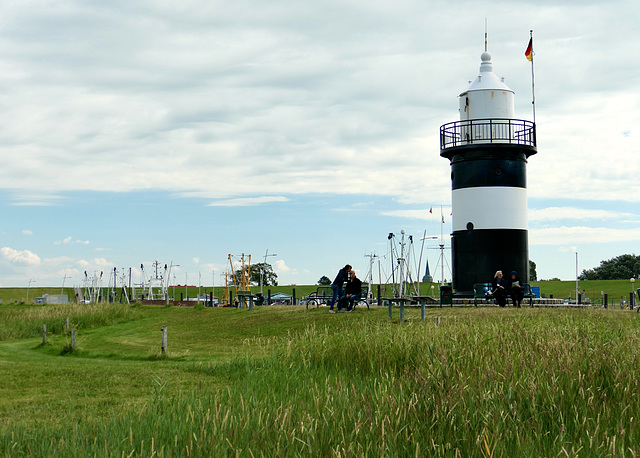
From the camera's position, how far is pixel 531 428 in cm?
614

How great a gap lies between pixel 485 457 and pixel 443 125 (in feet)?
82.6

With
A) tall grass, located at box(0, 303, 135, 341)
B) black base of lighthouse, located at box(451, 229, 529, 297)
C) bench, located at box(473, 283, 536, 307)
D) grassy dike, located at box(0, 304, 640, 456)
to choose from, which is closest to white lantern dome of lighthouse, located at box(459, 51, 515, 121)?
black base of lighthouse, located at box(451, 229, 529, 297)

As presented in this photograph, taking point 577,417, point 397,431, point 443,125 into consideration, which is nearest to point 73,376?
point 397,431

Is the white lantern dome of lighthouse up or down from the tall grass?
up

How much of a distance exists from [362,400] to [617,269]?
316 feet

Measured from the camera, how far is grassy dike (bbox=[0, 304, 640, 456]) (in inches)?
228

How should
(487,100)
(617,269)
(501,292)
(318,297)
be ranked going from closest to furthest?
(501,292) → (318,297) → (487,100) → (617,269)

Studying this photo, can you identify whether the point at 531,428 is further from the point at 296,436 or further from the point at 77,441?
the point at 77,441

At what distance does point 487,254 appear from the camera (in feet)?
91.8

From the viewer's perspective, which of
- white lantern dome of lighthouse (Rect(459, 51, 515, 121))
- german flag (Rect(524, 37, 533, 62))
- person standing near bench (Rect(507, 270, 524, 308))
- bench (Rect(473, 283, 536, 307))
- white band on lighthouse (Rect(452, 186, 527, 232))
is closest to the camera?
person standing near bench (Rect(507, 270, 524, 308))

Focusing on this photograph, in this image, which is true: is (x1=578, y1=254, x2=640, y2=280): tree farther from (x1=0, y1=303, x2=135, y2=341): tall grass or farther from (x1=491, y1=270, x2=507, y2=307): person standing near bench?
(x1=0, y1=303, x2=135, y2=341): tall grass

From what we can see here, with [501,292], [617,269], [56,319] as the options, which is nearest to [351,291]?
[501,292]

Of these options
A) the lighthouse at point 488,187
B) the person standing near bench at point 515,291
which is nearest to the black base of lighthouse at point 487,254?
the lighthouse at point 488,187

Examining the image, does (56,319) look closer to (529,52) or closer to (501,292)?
(501,292)
